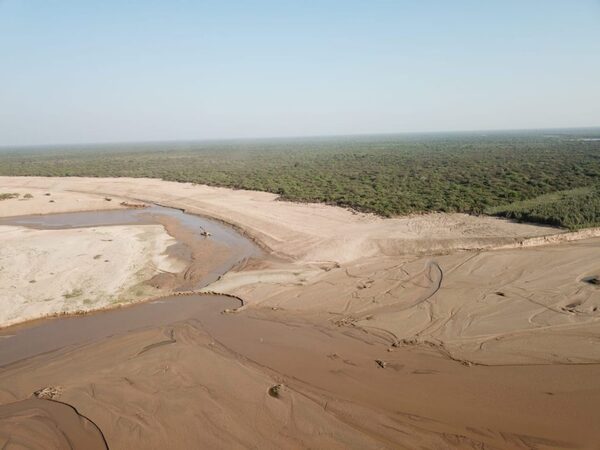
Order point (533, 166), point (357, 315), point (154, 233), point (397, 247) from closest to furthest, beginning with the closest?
1. point (357, 315)
2. point (397, 247)
3. point (154, 233)
4. point (533, 166)

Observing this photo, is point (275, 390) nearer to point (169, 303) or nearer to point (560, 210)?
point (169, 303)

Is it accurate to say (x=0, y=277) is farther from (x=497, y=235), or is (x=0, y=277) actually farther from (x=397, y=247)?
(x=497, y=235)

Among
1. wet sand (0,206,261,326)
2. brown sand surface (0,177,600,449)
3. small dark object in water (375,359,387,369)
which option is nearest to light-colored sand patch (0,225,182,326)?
wet sand (0,206,261,326)

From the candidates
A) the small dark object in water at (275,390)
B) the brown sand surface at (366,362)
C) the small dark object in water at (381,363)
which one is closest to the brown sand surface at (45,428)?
the brown sand surface at (366,362)

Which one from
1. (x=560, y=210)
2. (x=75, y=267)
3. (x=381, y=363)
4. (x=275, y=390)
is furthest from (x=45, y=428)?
(x=560, y=210)

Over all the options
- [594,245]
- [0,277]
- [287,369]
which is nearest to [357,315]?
[287,369]
